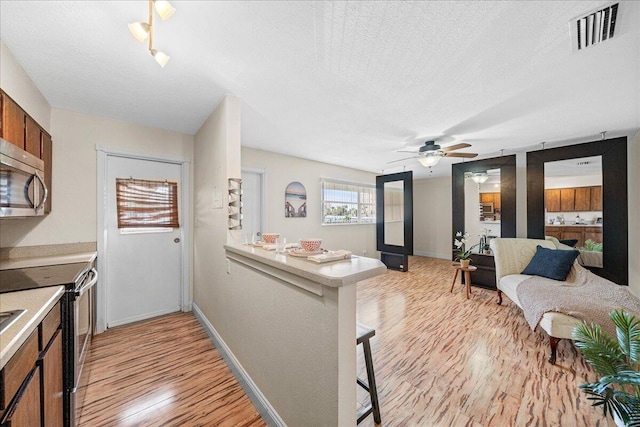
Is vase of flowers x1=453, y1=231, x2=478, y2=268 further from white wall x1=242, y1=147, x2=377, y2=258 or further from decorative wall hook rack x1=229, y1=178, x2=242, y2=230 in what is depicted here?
decorative wall hook rack x1=229, y1=178, x2=242, y2=230

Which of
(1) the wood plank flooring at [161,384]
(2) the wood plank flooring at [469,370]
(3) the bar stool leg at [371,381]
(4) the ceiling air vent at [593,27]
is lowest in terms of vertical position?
(2) the wood plank flooring at [469,370]

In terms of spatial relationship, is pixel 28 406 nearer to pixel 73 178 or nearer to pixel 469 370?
pixel 73 178

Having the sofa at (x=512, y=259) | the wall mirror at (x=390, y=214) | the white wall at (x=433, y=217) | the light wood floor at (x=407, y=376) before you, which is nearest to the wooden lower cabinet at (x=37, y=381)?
the light wood floor at (x=407, y=376)

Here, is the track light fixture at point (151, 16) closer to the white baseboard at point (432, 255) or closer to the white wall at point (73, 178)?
the white wall at point (73, 178)

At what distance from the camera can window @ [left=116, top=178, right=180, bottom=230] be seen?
2877 mm

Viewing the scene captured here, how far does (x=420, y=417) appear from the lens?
5.16 feet

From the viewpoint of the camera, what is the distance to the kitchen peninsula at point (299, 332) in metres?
1.08

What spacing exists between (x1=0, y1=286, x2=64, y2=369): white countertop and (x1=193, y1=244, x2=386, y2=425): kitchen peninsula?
3.18 feet

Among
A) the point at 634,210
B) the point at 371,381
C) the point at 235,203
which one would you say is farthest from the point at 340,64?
the point at 634,210

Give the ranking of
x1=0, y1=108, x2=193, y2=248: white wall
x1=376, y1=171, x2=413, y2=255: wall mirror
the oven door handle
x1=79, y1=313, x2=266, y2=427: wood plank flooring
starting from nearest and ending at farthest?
the oven door handle → x1=79, y1=313, x2=266, y2=427: wood plank flooring → x1=0, y1=108, x2=193, y2=248: white wall → x1=376, y1=171, x2=413, y2=255: wall mirror

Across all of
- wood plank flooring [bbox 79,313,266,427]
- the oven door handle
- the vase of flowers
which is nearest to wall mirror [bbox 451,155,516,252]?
the vase of flowers

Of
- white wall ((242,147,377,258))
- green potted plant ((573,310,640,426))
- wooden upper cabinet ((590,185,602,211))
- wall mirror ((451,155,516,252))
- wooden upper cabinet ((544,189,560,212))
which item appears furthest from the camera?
white wall ((242,147,377,258))

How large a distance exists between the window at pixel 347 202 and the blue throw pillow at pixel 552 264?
343cm

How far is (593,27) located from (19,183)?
3.72 m
